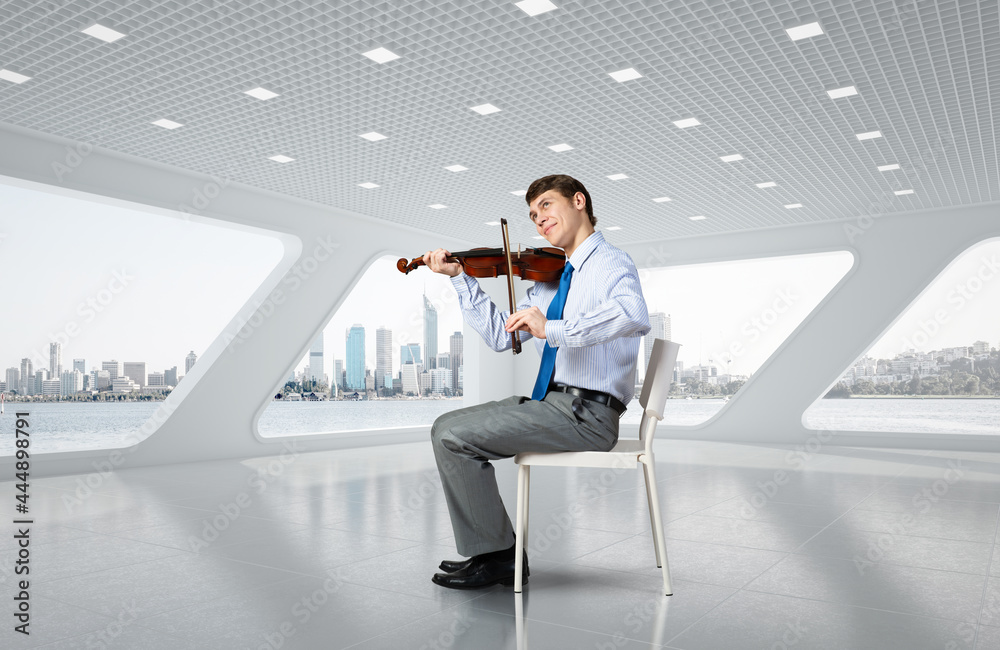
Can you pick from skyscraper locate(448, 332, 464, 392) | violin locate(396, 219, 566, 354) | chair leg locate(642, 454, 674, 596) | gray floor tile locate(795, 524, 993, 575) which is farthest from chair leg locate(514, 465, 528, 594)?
skyscraper locate(448, 332, 464, 392)

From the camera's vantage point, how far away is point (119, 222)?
33.0 m

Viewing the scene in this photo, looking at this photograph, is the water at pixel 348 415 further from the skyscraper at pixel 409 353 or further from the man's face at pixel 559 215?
the man's face at pixel 559 215

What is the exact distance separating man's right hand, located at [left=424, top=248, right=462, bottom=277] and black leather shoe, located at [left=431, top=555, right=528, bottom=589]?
1004 millimetres

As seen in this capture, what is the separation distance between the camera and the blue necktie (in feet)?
8.02

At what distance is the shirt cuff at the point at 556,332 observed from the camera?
2.15m

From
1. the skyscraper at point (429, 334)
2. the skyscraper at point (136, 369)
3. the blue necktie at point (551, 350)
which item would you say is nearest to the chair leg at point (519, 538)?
the blue necktie at point (551, 350)

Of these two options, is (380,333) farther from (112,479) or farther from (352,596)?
(352,596)

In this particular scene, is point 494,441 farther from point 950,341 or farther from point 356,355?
point 356,355

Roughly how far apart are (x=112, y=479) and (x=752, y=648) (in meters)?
5.32

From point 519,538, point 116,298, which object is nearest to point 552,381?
point 519,538

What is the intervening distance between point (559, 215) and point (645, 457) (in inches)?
35.0

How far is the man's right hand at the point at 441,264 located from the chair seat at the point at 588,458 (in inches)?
27.3

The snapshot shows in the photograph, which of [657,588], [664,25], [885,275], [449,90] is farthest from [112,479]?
[885,275]

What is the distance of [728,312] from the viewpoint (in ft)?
83.4
